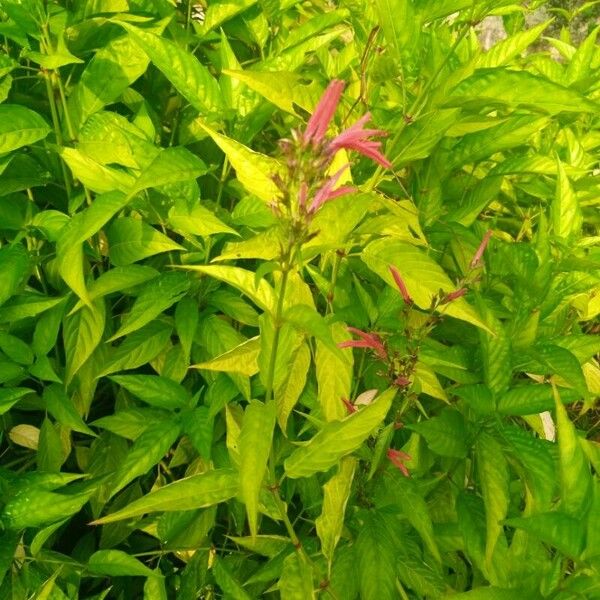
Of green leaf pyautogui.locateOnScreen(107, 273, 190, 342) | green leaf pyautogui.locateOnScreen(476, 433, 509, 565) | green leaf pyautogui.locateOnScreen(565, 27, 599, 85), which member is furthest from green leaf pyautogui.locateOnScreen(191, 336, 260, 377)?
green leaf pyautogui.locateOnScreen(565, 27, 599, 85)

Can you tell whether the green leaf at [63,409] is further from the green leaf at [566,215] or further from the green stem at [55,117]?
the green leaf at [566,215]

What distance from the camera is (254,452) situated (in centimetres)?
71

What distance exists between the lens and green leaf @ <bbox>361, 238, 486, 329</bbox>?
0.83 meters

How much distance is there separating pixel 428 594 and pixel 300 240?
24.3 inches

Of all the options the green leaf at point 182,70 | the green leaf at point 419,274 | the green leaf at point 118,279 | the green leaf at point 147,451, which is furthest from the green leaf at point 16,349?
the green leaf at point 419,274

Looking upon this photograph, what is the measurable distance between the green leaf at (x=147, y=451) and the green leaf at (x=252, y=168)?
404 millimetres

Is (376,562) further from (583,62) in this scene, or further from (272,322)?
(583,62)

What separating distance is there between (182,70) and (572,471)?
0.74m

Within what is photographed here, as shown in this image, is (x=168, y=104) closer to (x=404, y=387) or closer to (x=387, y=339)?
(x=387, y=339)

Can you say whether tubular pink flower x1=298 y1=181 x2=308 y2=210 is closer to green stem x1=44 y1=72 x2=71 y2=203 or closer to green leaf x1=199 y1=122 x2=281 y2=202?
green leaf x1=199 y1=122 x2=281 y2=202

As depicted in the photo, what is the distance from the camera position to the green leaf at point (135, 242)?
39.6 inches

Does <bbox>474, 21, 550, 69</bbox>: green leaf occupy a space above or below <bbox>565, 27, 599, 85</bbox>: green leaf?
above

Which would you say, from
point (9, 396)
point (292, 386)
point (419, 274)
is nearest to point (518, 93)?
point (419, 274)

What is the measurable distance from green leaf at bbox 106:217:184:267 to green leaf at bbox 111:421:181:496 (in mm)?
256
